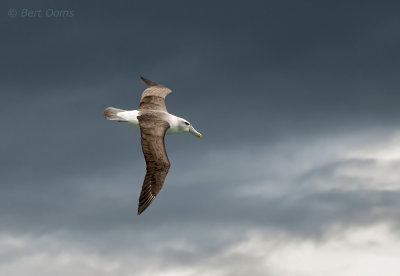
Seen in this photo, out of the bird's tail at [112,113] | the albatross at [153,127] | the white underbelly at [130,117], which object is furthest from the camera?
the bird's tail at [112,113]

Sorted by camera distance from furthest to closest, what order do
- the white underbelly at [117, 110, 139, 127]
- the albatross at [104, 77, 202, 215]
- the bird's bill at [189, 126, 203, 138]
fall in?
1. the bird's bill at [189, 126, 203, 138]
2. the white underbelly at [117, 110, 139, 127]
3. the albatross at [104, 77, 202, 215]

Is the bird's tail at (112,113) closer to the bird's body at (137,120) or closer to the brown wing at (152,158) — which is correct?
the bird's body at (137,120)

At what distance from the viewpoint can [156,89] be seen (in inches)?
1597

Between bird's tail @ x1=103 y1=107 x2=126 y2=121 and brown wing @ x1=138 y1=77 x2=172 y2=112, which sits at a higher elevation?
brown wing @ x1=138 y1=77 x2=172 y2=112

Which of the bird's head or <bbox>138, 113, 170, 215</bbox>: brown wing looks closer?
<bbox>138, 113, 170, 215</bbox>: brown wing

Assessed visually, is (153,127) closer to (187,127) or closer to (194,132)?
(187,127)

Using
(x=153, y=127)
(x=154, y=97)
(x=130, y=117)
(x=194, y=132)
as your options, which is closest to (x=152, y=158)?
(x=153, y=127)

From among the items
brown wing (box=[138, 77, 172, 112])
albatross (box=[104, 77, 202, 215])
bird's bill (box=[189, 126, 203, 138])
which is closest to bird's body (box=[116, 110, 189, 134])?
albatross (box=[104, 77, 202, 215])

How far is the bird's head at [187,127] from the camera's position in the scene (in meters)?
36.1

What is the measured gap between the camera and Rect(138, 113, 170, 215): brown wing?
1150 inches

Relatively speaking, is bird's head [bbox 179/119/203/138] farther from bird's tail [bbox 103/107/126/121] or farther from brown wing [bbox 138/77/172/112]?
bird's tail [bbox 103/107/126/121]

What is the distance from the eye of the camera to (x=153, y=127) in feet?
109

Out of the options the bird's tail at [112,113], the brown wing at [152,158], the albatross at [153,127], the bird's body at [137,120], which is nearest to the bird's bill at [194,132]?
the albatross at [153,127]

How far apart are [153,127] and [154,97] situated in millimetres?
6142
